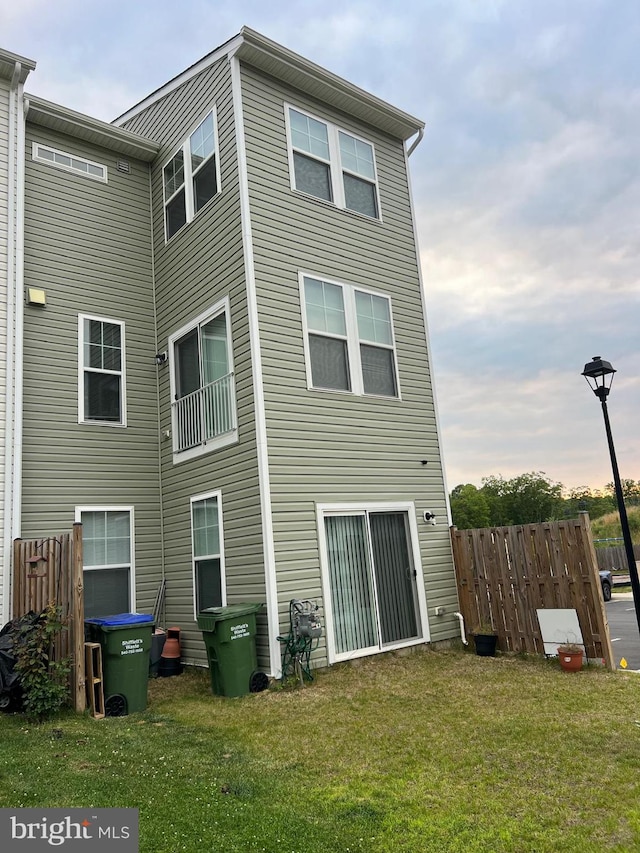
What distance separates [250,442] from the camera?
777cm

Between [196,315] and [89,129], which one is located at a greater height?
[89,129]

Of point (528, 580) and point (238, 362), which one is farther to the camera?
point (238, 362)

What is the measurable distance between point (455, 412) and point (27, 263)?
18459mm

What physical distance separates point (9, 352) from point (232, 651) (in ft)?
16.4

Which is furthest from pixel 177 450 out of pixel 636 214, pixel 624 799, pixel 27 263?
pixel 636 214

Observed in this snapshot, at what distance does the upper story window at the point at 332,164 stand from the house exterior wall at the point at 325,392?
A: 17cm

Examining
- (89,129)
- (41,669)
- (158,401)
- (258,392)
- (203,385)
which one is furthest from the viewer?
(158,401)

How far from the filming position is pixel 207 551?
8.41 m

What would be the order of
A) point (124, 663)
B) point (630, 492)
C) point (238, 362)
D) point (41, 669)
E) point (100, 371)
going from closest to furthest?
1. point (41, 669)
2. point (124, 663)
3. point (238, 362)
4. point (100, 371)
5. point (630, 492)

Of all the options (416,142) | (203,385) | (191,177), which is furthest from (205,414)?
(416,142)

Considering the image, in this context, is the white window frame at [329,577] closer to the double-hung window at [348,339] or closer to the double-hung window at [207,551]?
the double-hung window at [207,551]

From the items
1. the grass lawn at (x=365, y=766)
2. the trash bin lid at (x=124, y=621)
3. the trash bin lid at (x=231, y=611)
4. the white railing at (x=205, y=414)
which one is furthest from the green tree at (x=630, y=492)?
the trash bin lid at (x=124, y=621)

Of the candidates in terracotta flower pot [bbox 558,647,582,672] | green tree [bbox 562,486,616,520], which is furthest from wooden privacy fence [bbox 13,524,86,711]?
green tree [bbox 562,486,616,520]

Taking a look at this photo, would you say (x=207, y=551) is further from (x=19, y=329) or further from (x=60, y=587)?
(x=19, y=329)
